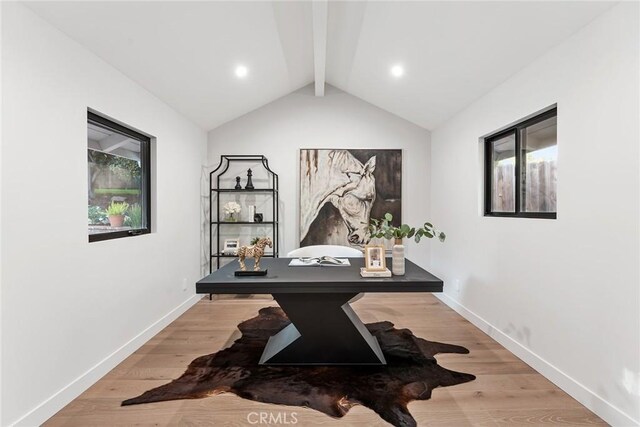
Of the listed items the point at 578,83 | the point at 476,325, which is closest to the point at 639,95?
the point at 578,83

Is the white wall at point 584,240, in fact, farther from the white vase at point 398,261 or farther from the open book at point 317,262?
the open book at point 317,262

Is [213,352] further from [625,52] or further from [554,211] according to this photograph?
[625,52]

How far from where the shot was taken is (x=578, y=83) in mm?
2027

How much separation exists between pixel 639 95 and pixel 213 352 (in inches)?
121

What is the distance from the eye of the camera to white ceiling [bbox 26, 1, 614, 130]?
2078 mm

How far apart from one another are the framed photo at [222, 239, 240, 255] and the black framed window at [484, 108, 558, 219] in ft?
9.59

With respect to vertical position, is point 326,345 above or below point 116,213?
below

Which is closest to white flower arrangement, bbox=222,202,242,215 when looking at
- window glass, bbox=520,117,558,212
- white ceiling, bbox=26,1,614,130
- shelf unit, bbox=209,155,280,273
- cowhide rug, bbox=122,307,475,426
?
shelf unit, bbox=209,155,280,273

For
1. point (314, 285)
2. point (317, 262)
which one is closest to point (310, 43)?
point (317, 262)

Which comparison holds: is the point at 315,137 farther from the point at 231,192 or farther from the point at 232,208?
the point at 232,208

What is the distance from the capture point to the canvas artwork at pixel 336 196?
450cm

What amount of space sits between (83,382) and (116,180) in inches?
57.3

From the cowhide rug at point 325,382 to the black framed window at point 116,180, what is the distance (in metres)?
1.17

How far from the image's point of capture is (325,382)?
2.19 meters
